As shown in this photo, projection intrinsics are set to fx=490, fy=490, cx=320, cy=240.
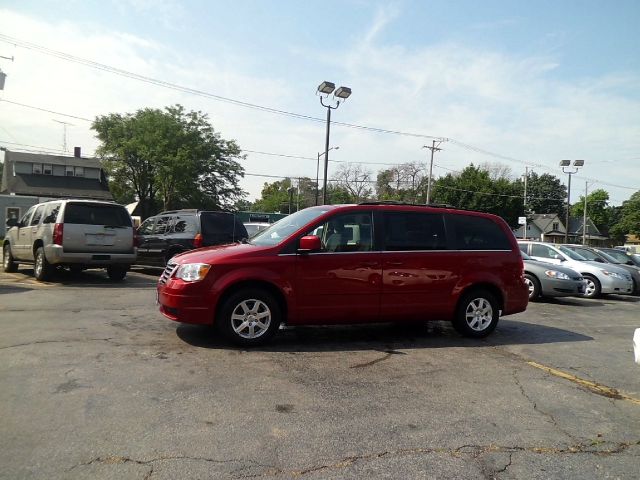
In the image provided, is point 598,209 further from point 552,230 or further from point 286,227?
point 286,227

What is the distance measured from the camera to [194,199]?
3822 cm

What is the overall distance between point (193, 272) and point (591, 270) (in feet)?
42.3

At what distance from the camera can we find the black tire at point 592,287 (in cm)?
1441

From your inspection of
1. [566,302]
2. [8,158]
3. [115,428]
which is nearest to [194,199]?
Result: [8,158]

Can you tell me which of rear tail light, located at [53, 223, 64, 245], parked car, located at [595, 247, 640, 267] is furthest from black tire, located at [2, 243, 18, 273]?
parked car, located at [595, 247, 640, 267]

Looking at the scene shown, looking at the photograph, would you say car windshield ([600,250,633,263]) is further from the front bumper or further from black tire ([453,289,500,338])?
black tire ([453,289,500,338])

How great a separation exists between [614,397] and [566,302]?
8948 millimetres

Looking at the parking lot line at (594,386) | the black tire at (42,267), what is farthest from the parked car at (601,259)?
the black tire at (42,267)

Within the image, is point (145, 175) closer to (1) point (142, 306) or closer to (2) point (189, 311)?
(1) point (142, 306)

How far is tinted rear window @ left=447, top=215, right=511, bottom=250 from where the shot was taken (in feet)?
23.3

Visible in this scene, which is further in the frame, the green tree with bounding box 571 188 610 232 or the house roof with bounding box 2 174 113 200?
the green tree with bounding box 571 188 610 232

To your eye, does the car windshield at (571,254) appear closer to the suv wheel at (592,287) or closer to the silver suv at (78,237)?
the suv wheel at (592,287)

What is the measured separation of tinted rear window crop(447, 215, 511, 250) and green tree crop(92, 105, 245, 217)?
30.6 meters

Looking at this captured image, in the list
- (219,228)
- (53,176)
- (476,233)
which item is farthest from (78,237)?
(53,176)
